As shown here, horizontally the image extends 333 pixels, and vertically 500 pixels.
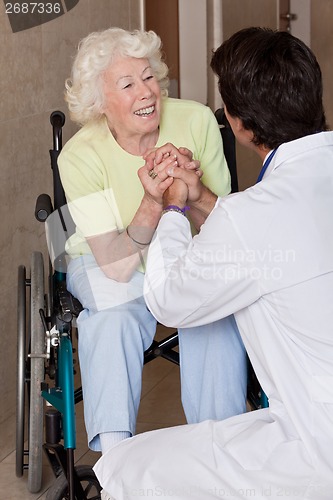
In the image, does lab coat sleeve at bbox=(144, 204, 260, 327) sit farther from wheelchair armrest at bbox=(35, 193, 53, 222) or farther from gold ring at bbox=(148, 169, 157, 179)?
wheelchair armrest at bbox=(35, 193, 53, 222)

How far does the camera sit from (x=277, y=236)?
1546 millimetres

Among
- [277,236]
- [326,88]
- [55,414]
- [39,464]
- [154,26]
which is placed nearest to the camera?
[277,236]

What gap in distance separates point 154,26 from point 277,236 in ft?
11.3

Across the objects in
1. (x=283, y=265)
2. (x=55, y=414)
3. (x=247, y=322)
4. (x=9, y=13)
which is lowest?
(x=55, y=414)

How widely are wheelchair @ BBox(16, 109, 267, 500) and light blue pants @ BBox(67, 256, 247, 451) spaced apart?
52 mm

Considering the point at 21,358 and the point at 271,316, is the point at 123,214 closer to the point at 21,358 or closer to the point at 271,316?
the point at 21,358

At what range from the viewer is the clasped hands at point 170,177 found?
1.93 m

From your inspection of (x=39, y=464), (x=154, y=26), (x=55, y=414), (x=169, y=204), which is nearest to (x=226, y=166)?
(x=169, y=204)

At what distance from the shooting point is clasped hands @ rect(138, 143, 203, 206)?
6.35ft

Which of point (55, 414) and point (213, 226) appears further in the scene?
point (55, 414)

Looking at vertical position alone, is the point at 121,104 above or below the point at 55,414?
above

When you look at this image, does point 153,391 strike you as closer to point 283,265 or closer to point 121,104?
point 121,104

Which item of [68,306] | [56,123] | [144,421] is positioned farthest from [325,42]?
[68,306]

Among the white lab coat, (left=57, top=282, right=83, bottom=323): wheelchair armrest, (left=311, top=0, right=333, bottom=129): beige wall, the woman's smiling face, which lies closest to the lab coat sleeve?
the white lab coat
